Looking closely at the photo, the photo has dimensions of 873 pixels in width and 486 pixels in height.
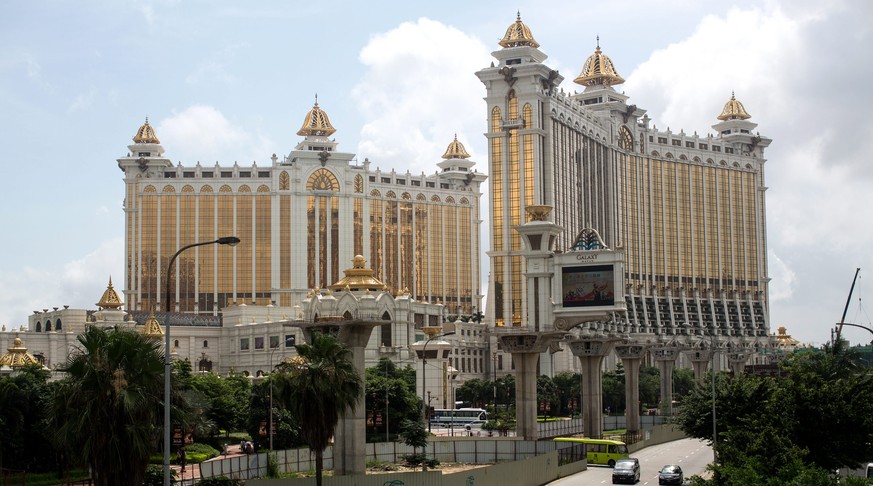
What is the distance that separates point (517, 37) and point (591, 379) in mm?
85341

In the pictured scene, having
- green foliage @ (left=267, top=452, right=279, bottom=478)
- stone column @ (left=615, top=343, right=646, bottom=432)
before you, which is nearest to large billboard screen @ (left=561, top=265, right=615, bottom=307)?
stone column @ (left=615, top=343, right=646, bottom=432)

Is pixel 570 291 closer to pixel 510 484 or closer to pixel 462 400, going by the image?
pixel 510 484

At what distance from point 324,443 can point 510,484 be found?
421 inches

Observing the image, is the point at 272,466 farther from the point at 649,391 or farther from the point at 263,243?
the point at 263,243

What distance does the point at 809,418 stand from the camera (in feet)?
199

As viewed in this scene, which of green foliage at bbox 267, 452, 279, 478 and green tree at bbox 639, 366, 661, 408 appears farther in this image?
green tree at bbox 639, 366, 661, 408

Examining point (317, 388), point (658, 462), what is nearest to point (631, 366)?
point (658, 462)

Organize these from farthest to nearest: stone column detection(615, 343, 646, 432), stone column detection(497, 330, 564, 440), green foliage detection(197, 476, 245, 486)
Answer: stone column detection(615, 343, 646, 432), stone column detection(497, 330, 564, 440), green foliage detection(197, 476, 245, 486)

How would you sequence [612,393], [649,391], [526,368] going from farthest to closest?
[649,391] < [612,393] < [526,368]

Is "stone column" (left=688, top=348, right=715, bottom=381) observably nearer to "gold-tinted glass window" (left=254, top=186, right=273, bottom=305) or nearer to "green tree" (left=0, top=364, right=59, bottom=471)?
"gold-tinted glass window" (left=254, top=186, right=273, bottom=305)

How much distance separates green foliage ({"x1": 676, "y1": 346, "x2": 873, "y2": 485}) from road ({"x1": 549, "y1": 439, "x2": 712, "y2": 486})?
408 centimetres

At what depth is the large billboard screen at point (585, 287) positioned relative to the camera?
94375 mm

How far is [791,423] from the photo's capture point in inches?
2274

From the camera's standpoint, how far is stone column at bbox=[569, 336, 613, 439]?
96250mm
